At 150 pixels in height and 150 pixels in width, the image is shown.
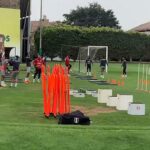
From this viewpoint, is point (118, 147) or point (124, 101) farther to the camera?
point (124, 101)

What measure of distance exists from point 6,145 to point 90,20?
105 m

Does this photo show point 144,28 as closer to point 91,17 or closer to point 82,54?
point 91,17

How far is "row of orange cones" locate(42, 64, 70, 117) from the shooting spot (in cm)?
1608

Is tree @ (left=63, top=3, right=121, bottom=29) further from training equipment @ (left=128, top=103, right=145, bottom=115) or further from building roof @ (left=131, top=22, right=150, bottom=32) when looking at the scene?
training equipment @ (left=128, top=103, right=145, bottom=115)

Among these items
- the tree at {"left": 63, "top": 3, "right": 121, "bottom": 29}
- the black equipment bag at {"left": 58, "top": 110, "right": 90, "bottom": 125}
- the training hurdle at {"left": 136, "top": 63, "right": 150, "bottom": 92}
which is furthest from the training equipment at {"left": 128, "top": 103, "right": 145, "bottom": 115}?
the tree at {"left": 63, "top": 3, "right": 121, "bottom": 29}

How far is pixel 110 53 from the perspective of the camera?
3201 inches

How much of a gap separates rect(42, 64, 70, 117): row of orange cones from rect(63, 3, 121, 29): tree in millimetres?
96529

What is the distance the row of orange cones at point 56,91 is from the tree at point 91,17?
96.5m

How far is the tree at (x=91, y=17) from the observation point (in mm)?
113125

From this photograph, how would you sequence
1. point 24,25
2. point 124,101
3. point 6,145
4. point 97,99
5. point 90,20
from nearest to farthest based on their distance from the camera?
point 6,145 → point 124,101 → point 97,99 → point 24,25 → point 90,20

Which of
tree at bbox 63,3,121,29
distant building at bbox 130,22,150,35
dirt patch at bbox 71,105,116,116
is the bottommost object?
dirt patch at bbox 71,105,116,116

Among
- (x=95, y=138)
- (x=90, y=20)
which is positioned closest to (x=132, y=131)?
(x=95, y=138)

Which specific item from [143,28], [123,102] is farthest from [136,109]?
[143,28]

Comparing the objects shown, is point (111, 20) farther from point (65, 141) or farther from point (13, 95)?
point (65, 141)
